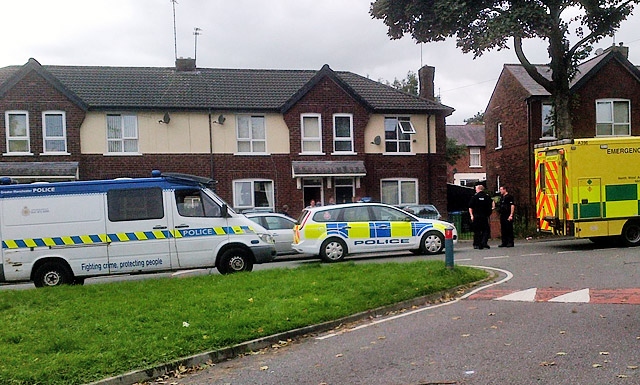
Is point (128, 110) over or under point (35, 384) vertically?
over

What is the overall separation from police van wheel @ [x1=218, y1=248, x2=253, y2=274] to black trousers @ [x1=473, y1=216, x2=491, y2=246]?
754cm

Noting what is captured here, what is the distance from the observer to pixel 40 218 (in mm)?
12922

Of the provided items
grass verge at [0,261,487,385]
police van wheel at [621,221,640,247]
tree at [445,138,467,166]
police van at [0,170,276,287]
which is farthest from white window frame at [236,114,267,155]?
tree at [445,138,467,166]

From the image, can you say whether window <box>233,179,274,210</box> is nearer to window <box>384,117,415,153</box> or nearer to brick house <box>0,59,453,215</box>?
brick house <box>0,59,453,215</box>

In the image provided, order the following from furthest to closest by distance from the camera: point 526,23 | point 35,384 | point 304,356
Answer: point 526,23 < point 304,356 < point 35,384

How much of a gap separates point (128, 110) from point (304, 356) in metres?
21.0

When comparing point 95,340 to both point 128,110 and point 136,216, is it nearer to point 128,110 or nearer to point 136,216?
point 136,216

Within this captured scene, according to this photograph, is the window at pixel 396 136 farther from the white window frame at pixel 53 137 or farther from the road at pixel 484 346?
the road at pixel 484 346

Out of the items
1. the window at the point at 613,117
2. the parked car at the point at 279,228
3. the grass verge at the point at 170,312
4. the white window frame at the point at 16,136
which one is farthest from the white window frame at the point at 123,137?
the window at the point at 613,117

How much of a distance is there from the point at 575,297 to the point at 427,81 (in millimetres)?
22546

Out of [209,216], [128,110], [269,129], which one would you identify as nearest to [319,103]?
[269,129]

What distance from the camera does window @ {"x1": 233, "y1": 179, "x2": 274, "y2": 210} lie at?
26812 millimetres

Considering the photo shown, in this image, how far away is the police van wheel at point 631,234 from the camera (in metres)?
17.3

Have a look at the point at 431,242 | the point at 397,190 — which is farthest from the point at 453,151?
the point at 431,242
